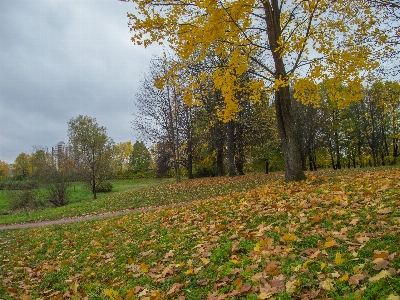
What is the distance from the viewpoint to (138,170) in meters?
56.1

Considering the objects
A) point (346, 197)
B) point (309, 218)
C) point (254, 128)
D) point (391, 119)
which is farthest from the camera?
point (391, 119)

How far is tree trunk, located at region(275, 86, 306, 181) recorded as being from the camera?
10328 mm

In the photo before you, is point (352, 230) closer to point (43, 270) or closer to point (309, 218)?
point (309, 218)

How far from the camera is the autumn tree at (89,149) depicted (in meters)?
27.4

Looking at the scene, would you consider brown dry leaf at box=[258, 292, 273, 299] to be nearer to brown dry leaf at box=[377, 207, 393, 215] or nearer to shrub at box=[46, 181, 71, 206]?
brown dry leaf at box=[377, 207, 393, 215]

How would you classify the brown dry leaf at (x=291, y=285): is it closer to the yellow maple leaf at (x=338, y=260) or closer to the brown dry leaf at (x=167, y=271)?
the yellow maple leaf at (x=338, y=260)

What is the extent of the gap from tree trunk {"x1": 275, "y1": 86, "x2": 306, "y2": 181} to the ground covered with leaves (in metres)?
2.33

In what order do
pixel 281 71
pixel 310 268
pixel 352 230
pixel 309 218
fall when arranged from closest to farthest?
pixel 310 268 < pixel 352 230 < pixel 309 218 < pixel 281 71

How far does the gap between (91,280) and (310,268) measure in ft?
12.3

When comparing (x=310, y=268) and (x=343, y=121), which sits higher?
(x=343, y=121)

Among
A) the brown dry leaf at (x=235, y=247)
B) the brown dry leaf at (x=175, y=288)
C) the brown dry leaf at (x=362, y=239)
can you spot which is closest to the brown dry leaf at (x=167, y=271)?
the brown dry leaf at (x=175, y=288)

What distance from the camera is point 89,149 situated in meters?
27.6

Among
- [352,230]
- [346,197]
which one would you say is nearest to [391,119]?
[346,197]

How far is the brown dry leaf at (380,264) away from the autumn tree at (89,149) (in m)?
26.5
